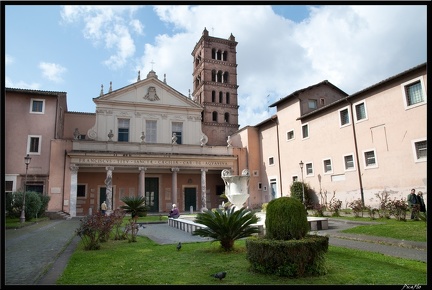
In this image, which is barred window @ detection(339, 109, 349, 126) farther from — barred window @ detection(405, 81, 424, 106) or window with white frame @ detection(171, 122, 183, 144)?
window with white frame @ detection(171, 122, 183, 144)

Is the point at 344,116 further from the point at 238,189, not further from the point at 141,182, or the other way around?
the point at 141,182

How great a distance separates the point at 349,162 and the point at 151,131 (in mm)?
18725

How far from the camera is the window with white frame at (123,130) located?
102 ft

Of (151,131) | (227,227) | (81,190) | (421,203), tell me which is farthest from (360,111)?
(81,190)

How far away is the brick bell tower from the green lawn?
106 feet

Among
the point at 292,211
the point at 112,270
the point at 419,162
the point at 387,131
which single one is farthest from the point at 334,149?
the point at 112,270

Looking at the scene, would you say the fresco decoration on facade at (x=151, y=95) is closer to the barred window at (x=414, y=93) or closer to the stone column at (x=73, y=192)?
the stone column at (x=73, y=192)

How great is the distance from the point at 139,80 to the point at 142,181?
1056cm

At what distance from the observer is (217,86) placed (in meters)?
43.9

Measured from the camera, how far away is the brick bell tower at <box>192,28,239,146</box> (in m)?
42.0

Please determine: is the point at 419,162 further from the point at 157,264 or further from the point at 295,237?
the point at 157,264

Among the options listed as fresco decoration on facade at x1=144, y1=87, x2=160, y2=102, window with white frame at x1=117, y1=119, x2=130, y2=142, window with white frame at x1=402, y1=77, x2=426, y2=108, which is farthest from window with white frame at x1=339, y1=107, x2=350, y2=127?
window with white frame at x1=117, y1=119, x2=130, y2=142

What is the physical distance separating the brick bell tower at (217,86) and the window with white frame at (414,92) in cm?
2499

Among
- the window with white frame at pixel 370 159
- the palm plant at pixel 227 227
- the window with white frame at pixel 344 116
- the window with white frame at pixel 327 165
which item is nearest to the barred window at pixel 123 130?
the window with white frame at pixel 327 165
